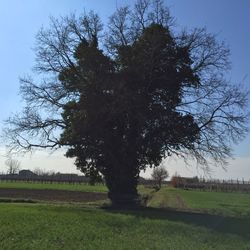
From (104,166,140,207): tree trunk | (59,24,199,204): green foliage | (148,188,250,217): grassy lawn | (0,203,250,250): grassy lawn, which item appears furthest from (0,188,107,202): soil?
(0,203,250,250): grassy lawn

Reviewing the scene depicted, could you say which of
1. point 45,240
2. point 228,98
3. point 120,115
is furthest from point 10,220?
point 228,98

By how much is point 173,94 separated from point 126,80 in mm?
3567

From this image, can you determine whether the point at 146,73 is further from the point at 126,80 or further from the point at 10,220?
the point at 10,220

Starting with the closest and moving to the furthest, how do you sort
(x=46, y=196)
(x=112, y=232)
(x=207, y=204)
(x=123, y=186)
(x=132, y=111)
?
(x=112, y=232) < (x=132, y=111) < (x=123, y=186) < (x=207, y=204) < (x=46, y=196)

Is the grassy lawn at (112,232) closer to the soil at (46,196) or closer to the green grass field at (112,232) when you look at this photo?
the green grass field at (112,232)

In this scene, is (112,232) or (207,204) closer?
(112,232)

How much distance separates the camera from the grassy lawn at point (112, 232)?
17.2 metres

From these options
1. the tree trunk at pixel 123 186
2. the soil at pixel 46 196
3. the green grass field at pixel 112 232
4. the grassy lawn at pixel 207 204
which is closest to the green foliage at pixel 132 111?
the tree trunk at pixel 123 186

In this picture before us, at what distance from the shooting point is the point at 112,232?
787 inches

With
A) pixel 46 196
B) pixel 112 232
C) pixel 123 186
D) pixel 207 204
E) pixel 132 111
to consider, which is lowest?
pixel 112 232

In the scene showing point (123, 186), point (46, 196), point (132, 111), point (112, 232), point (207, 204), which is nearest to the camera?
point (112, 232)

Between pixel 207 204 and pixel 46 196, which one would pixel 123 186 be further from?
pixel 46 196

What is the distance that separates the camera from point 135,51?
3509 centimetres

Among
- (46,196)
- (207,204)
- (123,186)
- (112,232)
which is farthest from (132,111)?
(46,196)
